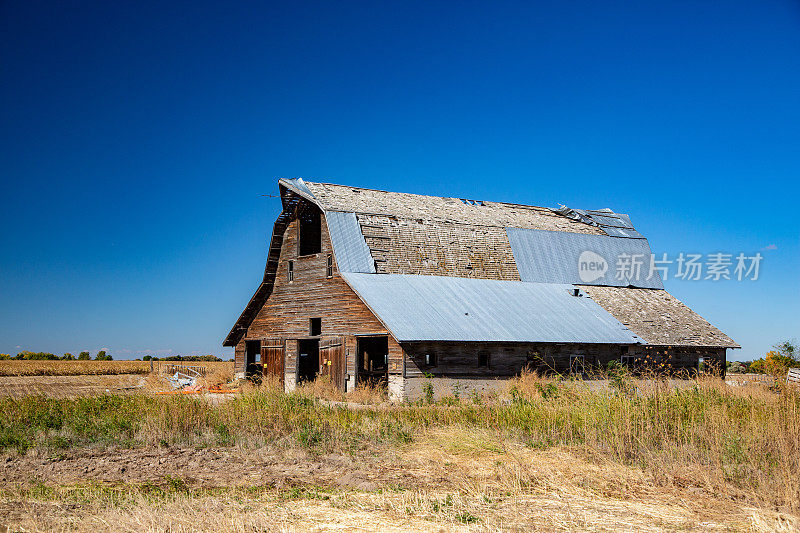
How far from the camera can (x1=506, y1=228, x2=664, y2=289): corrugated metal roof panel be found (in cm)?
3419

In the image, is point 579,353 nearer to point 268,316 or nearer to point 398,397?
point 398,397

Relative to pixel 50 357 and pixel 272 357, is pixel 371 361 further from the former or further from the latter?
pixel 50 357

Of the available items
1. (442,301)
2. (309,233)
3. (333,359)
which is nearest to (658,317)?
(442,301)

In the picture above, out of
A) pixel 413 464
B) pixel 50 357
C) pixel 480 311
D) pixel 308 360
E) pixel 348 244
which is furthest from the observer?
pixel 50 357

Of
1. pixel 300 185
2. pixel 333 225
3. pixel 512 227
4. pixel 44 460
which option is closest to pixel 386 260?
pixel 333 225

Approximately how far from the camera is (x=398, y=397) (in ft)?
79.6

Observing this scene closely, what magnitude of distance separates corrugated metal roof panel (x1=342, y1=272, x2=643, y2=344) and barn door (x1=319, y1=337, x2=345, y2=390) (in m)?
2.62

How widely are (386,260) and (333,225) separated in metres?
2.71

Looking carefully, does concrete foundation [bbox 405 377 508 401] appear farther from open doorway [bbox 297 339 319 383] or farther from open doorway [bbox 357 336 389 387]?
open doorway [bbox 297 339 319 383]

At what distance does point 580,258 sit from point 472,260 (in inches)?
289

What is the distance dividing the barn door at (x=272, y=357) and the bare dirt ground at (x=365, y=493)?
18.4m

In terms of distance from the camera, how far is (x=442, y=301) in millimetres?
27625

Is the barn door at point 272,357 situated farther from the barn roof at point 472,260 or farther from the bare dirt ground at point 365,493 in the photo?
the bare dirt ground at point 365,493

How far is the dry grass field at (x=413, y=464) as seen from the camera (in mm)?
7836
